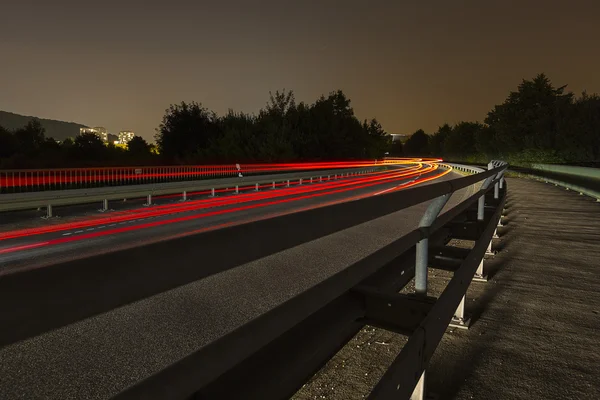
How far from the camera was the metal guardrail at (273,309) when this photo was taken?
1.01 meters

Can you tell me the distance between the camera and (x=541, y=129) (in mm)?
69812

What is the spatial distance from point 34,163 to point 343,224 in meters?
36.9

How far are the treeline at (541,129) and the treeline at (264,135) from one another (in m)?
24.5

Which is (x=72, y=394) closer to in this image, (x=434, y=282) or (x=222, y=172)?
(x=434, y=282)

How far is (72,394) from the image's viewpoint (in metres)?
3.38

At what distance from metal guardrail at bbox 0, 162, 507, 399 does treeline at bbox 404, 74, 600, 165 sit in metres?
41.1

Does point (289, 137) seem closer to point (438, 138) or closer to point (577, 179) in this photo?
point (577, 179)

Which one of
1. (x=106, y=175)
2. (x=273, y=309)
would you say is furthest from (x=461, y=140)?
(x=273, y=309)

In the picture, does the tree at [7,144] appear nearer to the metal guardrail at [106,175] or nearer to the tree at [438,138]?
the metal guardrail at [106,175]

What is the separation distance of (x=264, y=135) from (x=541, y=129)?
44.6 metres

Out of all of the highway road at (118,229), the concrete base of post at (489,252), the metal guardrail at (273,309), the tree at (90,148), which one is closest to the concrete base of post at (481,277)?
the concrete base of post at (489,252)

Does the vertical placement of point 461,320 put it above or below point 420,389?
below

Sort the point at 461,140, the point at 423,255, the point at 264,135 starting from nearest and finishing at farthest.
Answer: the point at 423,255, the point at 264,135, the point at 461,140

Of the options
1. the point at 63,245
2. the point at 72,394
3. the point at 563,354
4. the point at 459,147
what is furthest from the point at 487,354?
the point at 459,147
